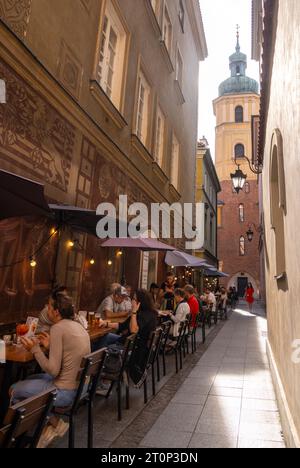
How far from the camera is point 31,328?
429 cm

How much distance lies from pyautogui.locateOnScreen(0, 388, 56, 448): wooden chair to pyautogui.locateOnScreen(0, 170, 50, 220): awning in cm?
215

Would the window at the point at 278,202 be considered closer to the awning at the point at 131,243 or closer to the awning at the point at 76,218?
the awning at the point at 131,243

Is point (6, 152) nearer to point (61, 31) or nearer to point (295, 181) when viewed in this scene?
point (61, 31)

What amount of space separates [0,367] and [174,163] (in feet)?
42.6

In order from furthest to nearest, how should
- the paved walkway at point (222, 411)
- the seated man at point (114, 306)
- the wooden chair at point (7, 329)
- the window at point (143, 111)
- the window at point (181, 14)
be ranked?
the window at point (181, 14), the window at point (143, 111), the seated man at point (114, 306), the wooden chair at point (7, 329), the paved walkway at point (222, 411)

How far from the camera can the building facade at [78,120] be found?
4957 millimetres

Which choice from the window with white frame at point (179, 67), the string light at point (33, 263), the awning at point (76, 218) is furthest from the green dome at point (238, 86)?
the string light at point (33, 263)

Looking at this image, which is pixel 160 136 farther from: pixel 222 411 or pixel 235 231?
pixel 235 231

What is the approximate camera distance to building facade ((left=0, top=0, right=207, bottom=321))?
16.3 ft

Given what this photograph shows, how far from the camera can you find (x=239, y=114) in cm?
4456

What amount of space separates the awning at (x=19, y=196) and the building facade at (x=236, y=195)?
37432 millimetres

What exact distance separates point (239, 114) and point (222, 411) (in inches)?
1764
